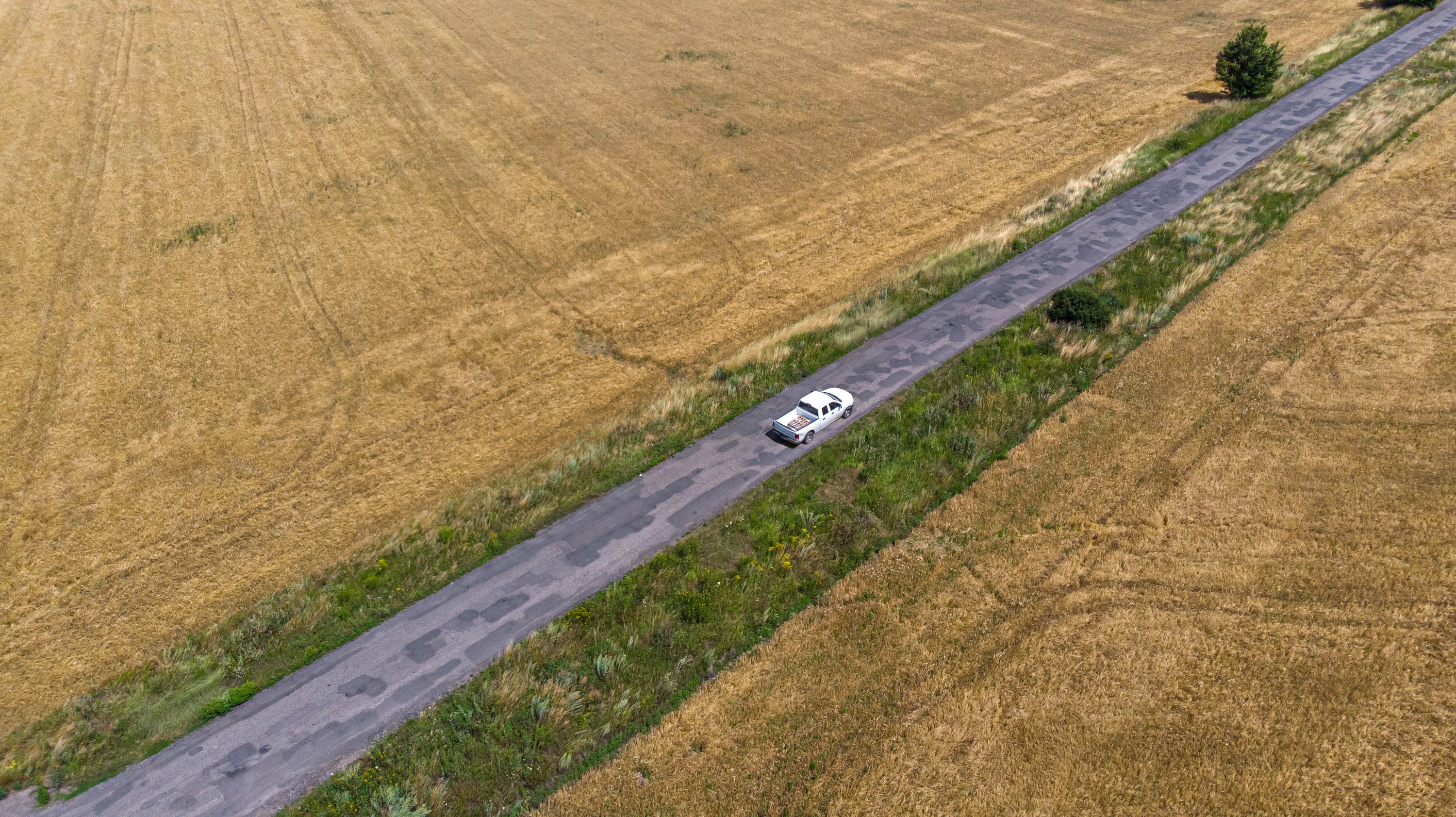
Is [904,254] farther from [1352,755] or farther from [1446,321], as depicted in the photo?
[1352,755]

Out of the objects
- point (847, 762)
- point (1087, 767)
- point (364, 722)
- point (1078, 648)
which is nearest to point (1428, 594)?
point (1078, 648)

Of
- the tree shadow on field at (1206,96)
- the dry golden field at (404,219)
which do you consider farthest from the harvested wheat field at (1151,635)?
the tree shadow on field at (1206,96)

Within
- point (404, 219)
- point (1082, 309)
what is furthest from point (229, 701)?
point (1082, 309)

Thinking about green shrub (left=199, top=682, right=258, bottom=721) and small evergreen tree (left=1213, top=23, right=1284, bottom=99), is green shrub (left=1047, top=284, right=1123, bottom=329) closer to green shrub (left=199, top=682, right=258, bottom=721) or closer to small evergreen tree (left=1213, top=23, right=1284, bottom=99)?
small evergreen tree (left=1213, top=23, right=1284, bottom=99)

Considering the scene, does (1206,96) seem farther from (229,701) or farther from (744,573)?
(229,701)

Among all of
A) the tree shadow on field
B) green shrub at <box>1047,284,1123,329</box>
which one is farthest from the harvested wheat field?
the tree shadow on field
